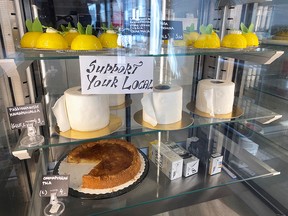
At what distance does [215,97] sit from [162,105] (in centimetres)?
23

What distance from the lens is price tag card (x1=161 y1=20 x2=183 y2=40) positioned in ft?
2.57

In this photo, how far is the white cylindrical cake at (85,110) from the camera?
0.67 m

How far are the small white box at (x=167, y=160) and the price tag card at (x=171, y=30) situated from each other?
0.47 meters

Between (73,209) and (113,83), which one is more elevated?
(113,83)

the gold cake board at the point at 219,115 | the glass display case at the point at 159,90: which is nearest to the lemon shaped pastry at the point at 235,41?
the glass display case at the point at 159,90

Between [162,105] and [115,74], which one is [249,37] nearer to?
[162,105]

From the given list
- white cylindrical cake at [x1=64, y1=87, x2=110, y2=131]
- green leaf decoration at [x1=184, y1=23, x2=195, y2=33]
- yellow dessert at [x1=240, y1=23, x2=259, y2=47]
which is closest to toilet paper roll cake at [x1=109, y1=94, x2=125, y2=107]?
white cylindrical cake at [x1=64, y1=87, x2=110, y2=131]

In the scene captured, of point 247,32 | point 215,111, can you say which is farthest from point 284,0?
A: point 215,111

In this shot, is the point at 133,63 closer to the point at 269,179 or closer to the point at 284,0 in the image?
the point at 284,0

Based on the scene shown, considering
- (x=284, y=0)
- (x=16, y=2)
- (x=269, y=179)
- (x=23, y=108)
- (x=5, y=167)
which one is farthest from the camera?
(x=269, y=179)

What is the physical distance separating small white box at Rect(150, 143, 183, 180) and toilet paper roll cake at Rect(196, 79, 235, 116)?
22 centimetres

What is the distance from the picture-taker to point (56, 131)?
27.9 inches

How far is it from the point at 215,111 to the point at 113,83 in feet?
1.40

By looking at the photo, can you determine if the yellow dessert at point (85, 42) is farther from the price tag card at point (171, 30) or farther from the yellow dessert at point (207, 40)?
the yellow dessert at point (207, 40)
